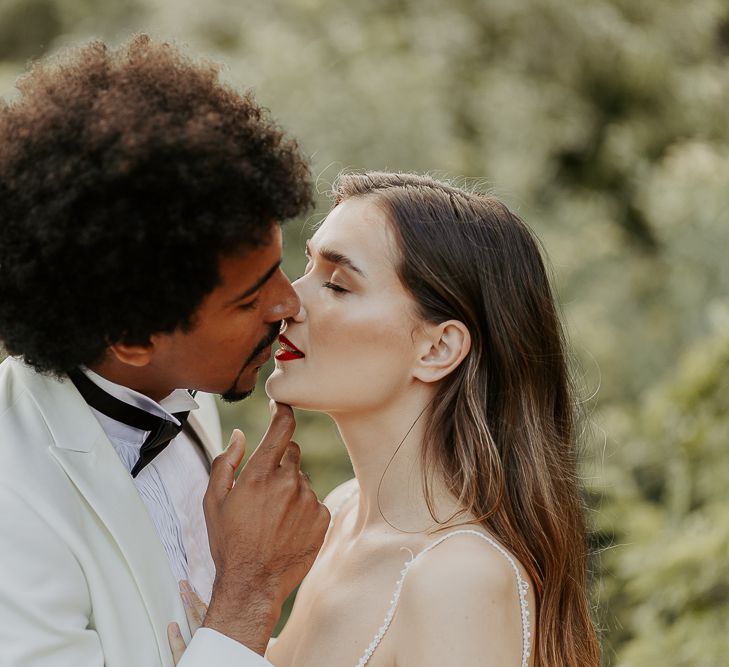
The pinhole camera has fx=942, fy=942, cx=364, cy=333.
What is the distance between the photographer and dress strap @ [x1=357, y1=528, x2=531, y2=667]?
2197 mm

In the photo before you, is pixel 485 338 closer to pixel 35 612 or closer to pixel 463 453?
pixel 463 453

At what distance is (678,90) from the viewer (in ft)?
32.6

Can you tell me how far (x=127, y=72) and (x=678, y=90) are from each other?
29.7 feet

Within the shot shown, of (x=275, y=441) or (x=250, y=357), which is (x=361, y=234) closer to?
(x=250, y=357)

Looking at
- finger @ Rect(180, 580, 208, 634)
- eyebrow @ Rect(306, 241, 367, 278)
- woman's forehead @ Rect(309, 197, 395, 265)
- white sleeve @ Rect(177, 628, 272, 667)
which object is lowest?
white sleeve @ Rect(177, 628, 272, 667)


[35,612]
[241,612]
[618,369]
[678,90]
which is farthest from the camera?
[678,90]

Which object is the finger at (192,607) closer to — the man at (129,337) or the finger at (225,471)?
the man at (129,337)

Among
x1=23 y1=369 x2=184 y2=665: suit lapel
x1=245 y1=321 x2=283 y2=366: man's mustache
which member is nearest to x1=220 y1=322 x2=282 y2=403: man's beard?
x1=245 y1=321 x2=283 y2=366: man's mustache

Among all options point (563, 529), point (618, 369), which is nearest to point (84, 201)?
point (563, 529)

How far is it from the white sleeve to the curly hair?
0.65 meters

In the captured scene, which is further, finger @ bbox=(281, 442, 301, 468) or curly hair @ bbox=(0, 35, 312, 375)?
finger @ bbox=(281, 442, 301, 468)

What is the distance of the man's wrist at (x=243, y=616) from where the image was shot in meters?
2.04

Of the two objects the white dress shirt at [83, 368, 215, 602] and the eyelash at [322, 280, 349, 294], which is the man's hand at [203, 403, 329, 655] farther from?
the eyelash at [322, 280, 349, 294]

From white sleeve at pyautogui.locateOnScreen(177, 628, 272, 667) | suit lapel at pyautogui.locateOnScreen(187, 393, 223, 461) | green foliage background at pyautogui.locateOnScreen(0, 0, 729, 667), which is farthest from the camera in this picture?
green foliage background at pyautogui.locateOnScreen(0, 0, 729, 667)
